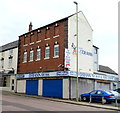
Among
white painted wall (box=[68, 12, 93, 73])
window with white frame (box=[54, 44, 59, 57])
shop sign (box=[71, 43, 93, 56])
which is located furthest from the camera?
window with white frame (box=[54, 44, 59, 57])

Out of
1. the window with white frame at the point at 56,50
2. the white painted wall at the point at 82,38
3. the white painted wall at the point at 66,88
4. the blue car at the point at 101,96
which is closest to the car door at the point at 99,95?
the blue car at the point at 101,96

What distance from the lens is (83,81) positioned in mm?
24484

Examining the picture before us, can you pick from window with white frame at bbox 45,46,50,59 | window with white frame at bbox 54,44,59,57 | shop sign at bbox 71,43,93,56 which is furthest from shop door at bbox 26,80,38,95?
shop sign at bbox 71,43,93,56

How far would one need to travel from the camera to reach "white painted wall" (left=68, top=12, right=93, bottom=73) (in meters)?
23.9

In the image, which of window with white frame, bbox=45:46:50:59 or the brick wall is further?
window with white frame, bbox=45:46:50:59

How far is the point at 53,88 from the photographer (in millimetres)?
23797

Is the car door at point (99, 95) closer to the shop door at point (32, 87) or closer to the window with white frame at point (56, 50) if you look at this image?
the window with white frame at point (56, 50)

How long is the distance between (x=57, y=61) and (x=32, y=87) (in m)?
6.43

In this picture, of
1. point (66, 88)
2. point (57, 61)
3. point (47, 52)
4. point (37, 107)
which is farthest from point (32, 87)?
point (37, 107)

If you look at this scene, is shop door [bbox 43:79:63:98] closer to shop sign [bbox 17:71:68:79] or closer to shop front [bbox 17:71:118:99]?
shop front [bbox 17:71:118:99]

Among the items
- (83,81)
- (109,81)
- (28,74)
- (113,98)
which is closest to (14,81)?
(28,74)

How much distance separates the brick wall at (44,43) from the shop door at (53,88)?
169 cm

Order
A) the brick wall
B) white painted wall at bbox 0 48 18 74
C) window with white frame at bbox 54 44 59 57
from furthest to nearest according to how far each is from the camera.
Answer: white painted wall at bbox 0 48 18 74
window with white frame at bbox 54 44 59 57
the brick wall

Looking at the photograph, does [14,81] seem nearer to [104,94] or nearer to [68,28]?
[68,28]
